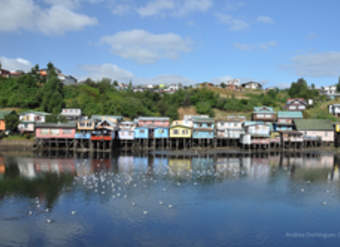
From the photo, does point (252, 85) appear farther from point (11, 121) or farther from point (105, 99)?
point (11, 121)

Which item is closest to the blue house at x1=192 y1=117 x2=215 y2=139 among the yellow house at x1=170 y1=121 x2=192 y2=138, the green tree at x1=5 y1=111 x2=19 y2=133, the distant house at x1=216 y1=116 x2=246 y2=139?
the yellow house at x1=170 y1=121 x2=192 y2=138

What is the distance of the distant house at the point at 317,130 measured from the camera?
57531mm

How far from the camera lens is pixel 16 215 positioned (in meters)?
20.9

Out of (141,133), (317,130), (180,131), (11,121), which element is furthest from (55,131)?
(317,130)

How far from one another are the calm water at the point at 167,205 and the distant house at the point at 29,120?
19.6 metres

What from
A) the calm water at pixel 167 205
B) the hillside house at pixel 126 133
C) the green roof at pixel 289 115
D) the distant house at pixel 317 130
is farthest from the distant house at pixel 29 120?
the distant house at pixel 317 130

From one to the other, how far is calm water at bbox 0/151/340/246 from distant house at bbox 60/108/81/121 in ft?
84.5

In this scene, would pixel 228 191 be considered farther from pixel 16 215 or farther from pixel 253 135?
pixel 253 135

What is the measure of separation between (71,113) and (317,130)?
48635mm

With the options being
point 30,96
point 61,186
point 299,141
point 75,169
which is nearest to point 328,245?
point 61,186

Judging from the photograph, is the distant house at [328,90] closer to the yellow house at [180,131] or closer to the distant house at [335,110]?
the distant house at [335,110]

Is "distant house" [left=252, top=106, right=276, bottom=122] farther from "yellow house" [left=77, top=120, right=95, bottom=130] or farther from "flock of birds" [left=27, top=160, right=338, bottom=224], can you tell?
"yellow house" [left=77, top=120, right=95, bottom=130]

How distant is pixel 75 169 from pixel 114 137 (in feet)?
63.5

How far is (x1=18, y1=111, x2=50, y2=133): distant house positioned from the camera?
57219 mm
